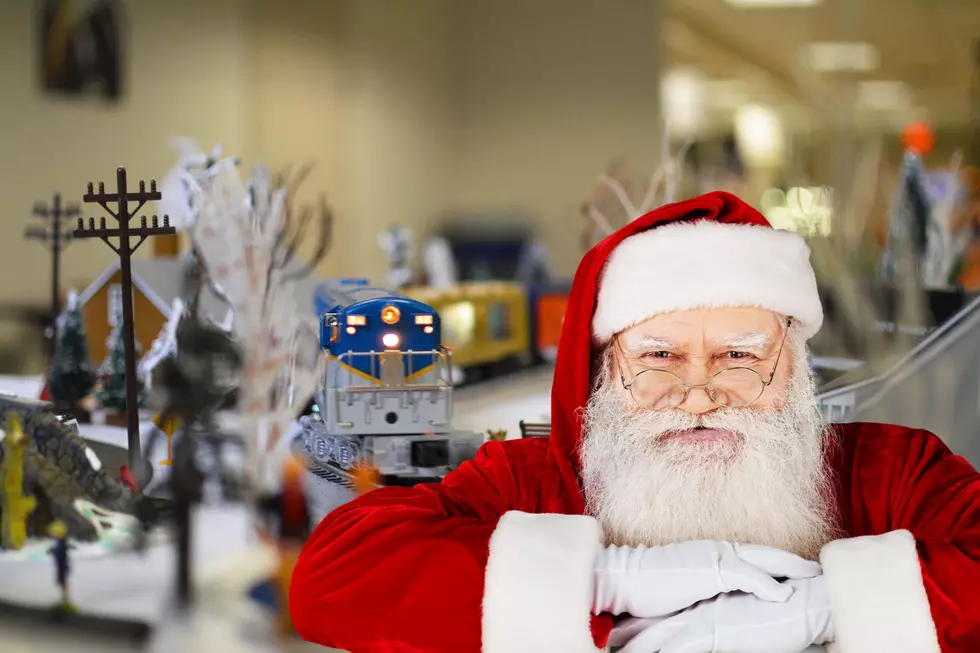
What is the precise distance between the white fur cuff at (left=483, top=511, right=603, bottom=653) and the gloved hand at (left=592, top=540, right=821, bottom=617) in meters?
0.03

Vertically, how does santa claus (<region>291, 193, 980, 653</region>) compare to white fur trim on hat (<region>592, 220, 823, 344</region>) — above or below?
below

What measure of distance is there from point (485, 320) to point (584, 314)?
2.59 feet

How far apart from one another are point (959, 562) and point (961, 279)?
0.81 metres

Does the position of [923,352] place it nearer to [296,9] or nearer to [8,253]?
[8,253]

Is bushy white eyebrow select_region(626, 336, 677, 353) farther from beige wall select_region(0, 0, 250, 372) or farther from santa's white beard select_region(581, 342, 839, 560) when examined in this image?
beige wall select_region(0, 0, 250, 372)

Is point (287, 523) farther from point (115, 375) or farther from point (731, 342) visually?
point (731, 342)

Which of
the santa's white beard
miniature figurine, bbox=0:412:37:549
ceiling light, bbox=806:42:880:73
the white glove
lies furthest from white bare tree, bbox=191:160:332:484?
ceiling light, bbox=806:42:880:73

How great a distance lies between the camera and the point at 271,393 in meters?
1.11

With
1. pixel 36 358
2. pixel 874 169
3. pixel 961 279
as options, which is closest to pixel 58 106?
pixel 36 358

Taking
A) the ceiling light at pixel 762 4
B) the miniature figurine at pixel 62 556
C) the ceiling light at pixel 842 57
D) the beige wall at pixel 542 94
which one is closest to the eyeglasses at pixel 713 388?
the miniature figurine at pixel 62 556

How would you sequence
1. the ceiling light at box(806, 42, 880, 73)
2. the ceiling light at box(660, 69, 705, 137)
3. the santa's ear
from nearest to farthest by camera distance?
the santa's ear
the ceiling light at box(660, 69, 705, 137)
the ceiling light at box(806, 42, 880, 73)

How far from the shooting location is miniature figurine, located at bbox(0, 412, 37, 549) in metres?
1.08

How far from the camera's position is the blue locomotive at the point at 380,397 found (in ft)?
3.65

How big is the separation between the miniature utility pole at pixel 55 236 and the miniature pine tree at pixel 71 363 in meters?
0.01
